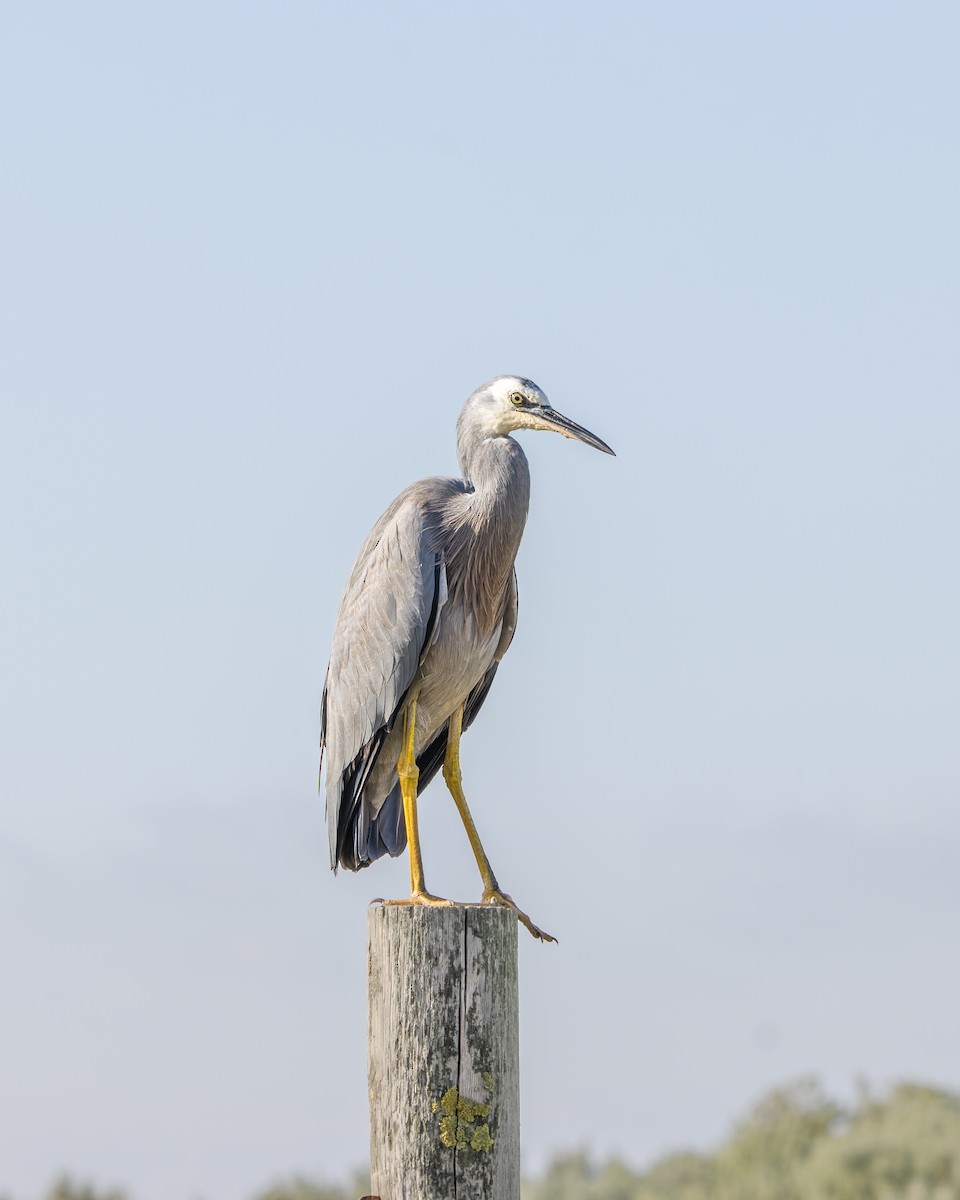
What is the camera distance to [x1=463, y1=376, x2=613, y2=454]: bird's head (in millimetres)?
6680

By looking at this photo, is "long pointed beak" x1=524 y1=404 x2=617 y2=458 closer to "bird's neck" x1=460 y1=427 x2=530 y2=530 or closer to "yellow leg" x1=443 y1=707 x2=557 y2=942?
"bird's neck" x1=460 y1=427 x2=530 y2=530

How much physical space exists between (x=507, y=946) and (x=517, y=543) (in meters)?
2.02

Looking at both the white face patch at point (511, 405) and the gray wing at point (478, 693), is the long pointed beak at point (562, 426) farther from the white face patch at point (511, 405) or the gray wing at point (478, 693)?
the gray wing at point (478, 693)

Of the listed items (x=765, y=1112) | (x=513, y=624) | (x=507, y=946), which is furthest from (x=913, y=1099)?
(x=507, y=946)

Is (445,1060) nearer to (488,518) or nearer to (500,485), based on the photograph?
(488,518)

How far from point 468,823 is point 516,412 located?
1.75 metres

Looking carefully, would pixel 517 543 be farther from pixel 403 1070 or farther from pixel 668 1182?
pixel 668 1182

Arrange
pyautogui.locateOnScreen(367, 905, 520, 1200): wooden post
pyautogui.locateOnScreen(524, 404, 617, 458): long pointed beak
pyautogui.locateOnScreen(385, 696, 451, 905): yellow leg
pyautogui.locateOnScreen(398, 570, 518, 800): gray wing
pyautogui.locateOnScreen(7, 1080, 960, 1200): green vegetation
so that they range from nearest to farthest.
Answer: pyautogui.locateOnScreen(367, 905, 520, 1200): wooden post, pyautogui.locateOnScreen(385, 696, 451, 905): yellow leg, pyautogui.locateOnScreen(524, 404, 617, 458): long pointed beak, pyautogui.locateOnScreen(398, 570, 518, 800): gray wing, pyautogui.locateOnScreen(7, 1080, 960, 1200): green vegetation

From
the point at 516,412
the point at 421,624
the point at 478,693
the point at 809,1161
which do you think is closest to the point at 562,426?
the point at 516,412

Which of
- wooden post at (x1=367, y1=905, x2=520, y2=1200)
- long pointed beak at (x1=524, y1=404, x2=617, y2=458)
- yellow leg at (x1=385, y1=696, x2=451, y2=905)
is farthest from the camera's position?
long pointed beak at (x1=524, y1=404, x2=617, y2=458)

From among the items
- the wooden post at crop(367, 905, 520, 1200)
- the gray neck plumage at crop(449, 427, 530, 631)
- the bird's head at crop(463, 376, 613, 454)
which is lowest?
the wooden post at crop(367, 905, 520, 1200)

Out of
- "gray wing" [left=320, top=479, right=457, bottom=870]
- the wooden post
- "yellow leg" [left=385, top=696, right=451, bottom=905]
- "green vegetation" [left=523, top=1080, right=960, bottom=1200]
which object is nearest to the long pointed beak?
"gray wing" [left=320, top=479, right=457, bottom=870]

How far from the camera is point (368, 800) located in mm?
7055

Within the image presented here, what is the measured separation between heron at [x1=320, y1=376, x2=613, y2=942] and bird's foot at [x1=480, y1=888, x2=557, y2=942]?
0.04 ft
